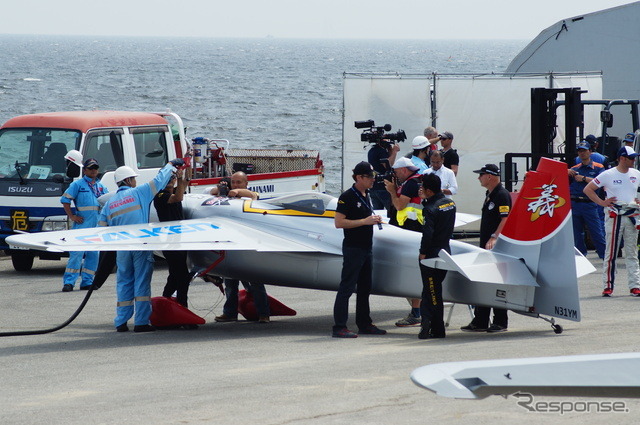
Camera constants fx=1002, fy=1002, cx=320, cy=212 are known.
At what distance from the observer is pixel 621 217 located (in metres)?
12.8

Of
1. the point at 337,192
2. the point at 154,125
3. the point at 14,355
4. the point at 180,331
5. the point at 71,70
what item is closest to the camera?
the point at 14,355

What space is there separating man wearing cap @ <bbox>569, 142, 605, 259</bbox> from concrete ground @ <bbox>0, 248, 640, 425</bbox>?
106 inches

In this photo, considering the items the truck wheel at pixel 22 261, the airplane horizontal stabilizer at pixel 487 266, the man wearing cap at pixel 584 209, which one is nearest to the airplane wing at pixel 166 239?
the airplane horizontal stabilizer at pixel 487 266

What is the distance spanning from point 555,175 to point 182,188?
13.6 ft

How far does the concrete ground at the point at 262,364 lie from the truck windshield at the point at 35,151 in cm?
298

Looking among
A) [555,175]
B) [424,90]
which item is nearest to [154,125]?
[424,90]

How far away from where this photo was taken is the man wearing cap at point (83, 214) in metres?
13.7

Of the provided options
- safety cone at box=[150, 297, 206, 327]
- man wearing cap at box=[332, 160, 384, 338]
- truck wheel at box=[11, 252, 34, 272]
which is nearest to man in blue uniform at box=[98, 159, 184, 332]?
safety cone at box=[150, 297, 206, 327]

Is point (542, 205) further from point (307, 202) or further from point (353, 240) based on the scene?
point (307, 202)

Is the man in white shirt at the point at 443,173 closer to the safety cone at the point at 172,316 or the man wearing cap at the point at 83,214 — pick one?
the safety cone at the point at 172,316

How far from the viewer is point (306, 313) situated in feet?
39.6

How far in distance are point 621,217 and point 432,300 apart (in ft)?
13.9

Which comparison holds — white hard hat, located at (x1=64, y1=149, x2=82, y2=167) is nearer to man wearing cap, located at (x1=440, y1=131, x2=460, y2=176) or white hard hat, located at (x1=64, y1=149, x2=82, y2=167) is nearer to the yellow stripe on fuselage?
the yellow stripe on fuselage

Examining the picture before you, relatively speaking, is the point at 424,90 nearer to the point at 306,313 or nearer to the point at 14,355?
the point at 306,313
